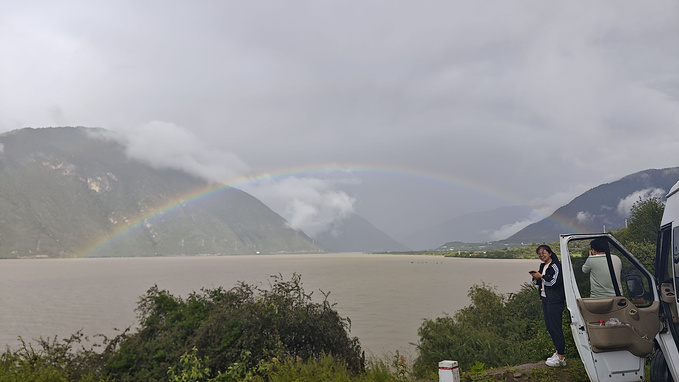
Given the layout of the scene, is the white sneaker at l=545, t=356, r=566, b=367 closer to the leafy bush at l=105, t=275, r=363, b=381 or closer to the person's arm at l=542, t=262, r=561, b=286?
the person's arm at l=542, t=262, r=561, b=286

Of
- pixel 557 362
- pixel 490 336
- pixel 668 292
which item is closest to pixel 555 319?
pixel 557 362

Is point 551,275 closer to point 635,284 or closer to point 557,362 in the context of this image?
point 635,284

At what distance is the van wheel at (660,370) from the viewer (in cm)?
665

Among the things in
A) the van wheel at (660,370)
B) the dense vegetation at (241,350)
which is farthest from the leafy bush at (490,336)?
the van wheel at (660,370)

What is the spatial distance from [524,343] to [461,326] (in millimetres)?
3342

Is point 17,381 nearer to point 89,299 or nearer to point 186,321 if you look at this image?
point 186,321

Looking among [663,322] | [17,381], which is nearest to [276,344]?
[17,381]

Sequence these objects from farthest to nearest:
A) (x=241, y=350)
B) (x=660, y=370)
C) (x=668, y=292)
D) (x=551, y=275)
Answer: (x=241, y=350) < (x=551, y=275) < (x=660, y=370) < (x=668, y=292)

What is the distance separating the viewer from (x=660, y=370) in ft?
22.0

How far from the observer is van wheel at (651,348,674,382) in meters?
6.65

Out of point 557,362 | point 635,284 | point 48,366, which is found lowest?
point 557,362

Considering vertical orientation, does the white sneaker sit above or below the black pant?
below

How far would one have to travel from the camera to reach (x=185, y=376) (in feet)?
29.5

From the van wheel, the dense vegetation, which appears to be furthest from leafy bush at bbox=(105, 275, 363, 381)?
the van wheel
